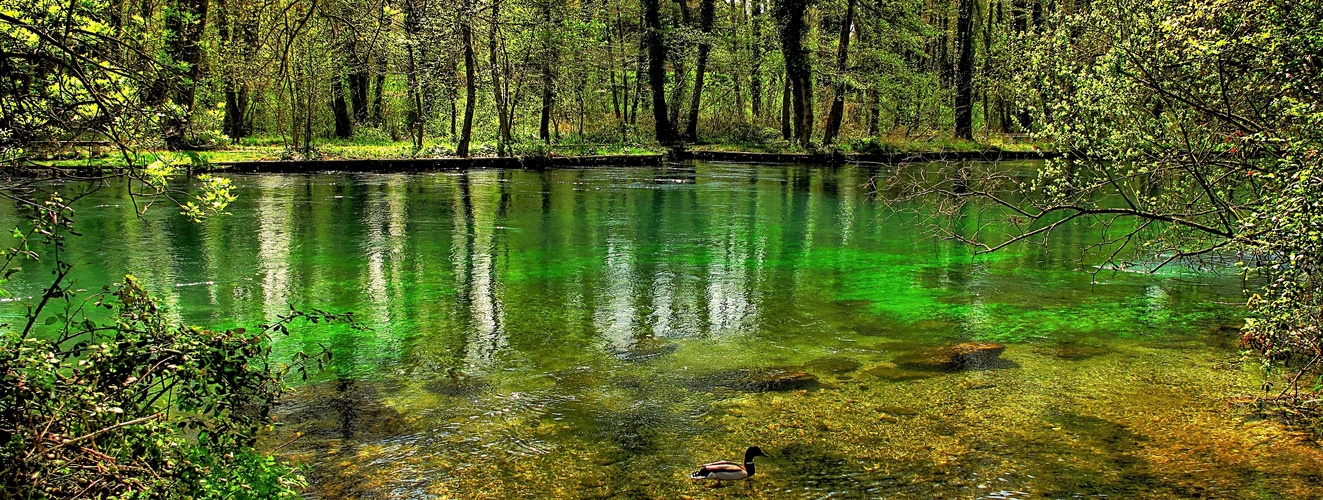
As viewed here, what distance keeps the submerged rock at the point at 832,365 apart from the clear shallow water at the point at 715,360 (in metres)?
0.02

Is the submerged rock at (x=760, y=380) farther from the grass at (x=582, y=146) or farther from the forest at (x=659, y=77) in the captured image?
the grass at (x=582, y=146)

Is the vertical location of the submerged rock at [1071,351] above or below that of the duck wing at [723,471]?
above

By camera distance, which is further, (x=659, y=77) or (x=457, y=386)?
(x=659, y=77)

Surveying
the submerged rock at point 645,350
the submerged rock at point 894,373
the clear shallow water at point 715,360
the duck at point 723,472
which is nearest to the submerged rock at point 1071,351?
the clear shallow water at point 715,360

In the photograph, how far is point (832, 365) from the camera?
655 cm

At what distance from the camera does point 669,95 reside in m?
36.2

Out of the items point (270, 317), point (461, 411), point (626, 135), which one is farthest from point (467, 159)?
point (461, 411)

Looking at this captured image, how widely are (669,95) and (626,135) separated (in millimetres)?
5118

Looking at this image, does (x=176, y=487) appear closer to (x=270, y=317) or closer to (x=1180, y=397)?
(x=270, y=317)

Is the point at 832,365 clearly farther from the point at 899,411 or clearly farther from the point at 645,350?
the point at 645,350

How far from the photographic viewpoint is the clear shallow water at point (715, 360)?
4691 millimetres

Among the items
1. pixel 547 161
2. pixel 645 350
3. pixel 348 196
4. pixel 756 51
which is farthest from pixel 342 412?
pixel 756 51

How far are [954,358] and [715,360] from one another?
1849 millimetres

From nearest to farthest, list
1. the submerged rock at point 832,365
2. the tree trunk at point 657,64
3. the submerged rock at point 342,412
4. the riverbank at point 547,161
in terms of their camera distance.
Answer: the submerged rock at point 342,412 < the submerged rock at point 832,365 < the riverbank at point 547,161 < the tree trunk at point 657,64
